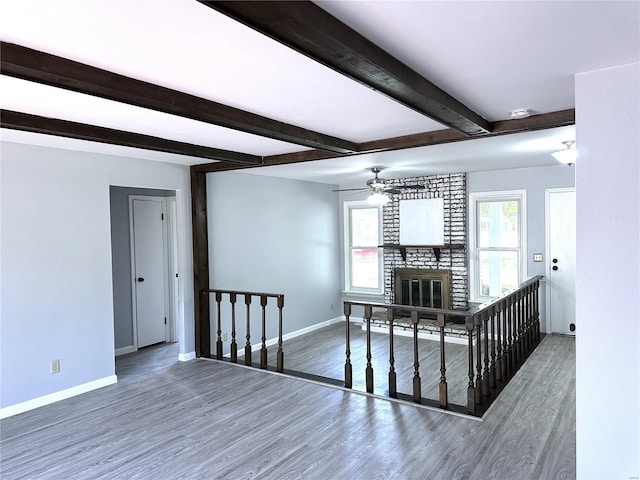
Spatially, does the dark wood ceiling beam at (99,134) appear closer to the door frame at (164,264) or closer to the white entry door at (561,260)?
the door frame at (164,264)

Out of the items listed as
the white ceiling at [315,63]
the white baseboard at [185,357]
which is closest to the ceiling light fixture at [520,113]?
the white ceiling at [315,63]

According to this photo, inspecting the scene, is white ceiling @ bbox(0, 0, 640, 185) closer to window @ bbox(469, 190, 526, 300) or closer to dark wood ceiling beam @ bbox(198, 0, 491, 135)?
dark wood ceiling beam @ bbox(198, 0, 491, 135)

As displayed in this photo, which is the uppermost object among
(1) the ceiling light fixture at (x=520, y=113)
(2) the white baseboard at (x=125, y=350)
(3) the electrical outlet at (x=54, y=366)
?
(1) the ceiling light fixture at (x=520, y=113)

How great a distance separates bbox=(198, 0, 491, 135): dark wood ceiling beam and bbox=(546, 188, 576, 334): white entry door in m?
3.95

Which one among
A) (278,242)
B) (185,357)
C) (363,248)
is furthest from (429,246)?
(185,357)

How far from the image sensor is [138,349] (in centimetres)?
589

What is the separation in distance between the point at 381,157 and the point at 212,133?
196cm

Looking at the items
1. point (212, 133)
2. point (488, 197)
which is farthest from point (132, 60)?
point (488, 197)

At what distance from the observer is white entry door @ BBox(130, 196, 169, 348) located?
5879 mm

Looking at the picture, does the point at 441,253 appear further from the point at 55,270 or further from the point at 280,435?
the point at 55,270

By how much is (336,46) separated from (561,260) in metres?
5.34

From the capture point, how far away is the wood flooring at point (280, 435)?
2826mm

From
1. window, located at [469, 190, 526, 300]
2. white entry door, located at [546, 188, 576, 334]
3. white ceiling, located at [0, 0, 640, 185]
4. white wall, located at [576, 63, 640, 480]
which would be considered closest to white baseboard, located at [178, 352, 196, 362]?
white ceiling, located at [0, 0, 640, 185]

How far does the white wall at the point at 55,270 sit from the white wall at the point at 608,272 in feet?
13.5
